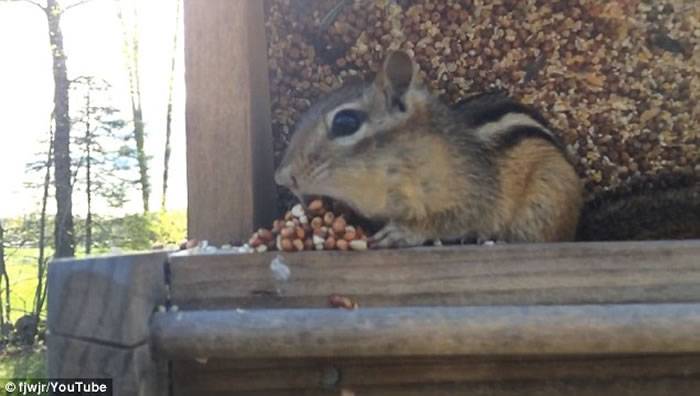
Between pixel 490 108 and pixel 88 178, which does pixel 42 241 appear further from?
pixel 490 108

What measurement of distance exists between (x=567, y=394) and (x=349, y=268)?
0.40 m

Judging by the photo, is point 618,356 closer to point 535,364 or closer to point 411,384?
point 535,364

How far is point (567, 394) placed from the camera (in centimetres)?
137

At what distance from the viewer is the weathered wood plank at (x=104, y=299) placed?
127cm

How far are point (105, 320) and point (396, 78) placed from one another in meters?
0.71

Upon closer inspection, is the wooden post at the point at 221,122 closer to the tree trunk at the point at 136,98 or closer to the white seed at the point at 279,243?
the white seed at the point at 279,243

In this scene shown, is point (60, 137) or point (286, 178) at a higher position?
point (60, 137)

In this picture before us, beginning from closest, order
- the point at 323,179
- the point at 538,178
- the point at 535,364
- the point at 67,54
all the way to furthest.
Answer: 1. the point at 535,364
2. the point at 323,179
3. the point at 538,178
4. the point at 67,54

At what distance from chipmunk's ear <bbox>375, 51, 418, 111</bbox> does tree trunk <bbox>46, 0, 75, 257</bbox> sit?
4.70m

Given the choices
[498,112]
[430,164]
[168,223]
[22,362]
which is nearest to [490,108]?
[498,112]

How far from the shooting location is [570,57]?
1.76 meters

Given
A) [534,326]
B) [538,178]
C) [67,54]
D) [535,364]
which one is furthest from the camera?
[67,54]

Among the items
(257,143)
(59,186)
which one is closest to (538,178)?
(257,143)

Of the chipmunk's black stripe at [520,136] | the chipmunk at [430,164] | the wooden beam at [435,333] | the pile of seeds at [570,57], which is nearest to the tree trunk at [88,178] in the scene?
the pile of seeds at [570,57]
